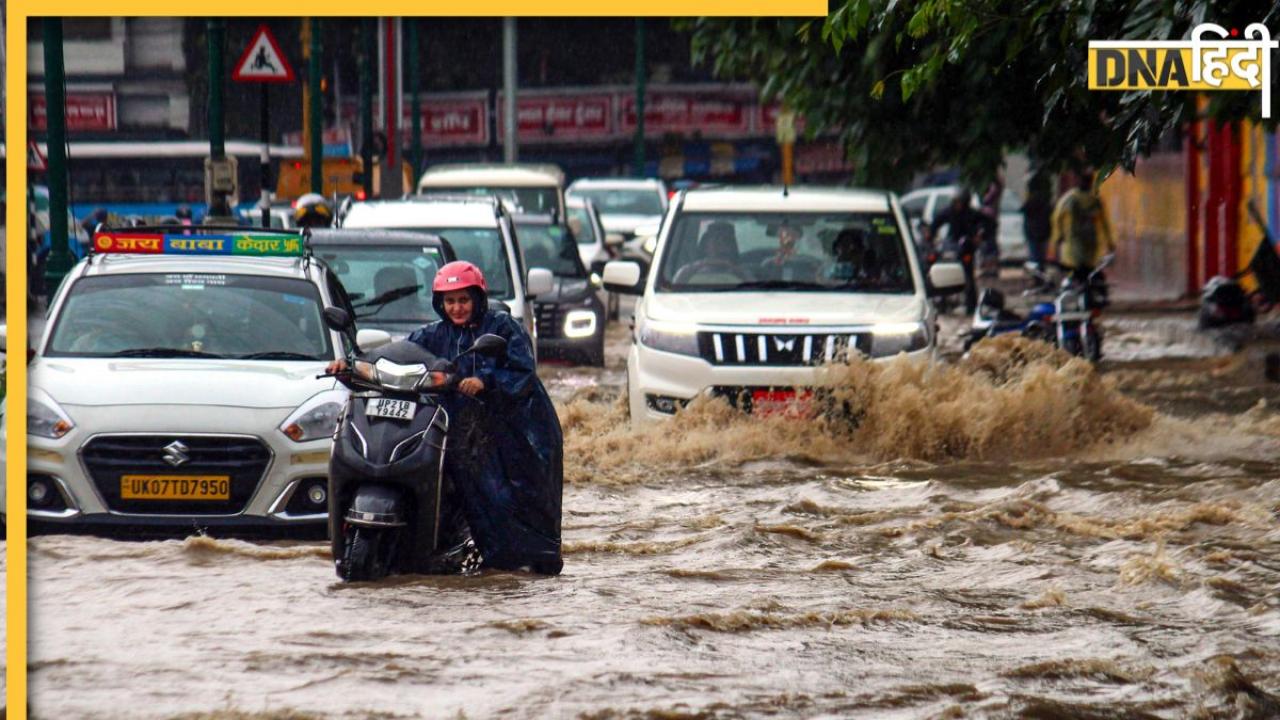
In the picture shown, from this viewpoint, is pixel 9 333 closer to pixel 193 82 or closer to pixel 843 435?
pixel 843 435

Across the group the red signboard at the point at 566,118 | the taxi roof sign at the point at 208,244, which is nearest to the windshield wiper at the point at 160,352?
the taxi roof sign at the point at 208,244

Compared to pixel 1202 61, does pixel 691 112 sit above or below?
above

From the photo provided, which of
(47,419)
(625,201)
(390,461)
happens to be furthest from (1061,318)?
(625,201)

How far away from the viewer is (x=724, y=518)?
39.5 ft

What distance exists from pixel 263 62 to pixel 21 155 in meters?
12.7

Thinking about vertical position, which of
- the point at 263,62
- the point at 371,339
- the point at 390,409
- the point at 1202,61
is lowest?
the point at 390,409

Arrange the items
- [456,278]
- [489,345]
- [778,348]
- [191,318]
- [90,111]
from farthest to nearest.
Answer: [90,111] < [778,348] < [191,318] < [456,278] < [489,345]

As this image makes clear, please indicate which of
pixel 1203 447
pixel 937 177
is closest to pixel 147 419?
pixel 1203 447

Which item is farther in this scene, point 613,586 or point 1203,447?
point 1203,447

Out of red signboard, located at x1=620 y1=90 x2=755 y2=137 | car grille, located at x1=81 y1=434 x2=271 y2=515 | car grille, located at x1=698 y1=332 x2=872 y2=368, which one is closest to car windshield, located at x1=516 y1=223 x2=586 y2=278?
car grille, located at x1=698 y1=332 x2=872 y2=368

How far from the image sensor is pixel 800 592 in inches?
383

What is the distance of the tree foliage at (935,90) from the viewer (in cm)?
1005

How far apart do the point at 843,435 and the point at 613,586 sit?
4.50m

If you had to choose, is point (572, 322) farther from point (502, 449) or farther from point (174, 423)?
point (502, 449)
